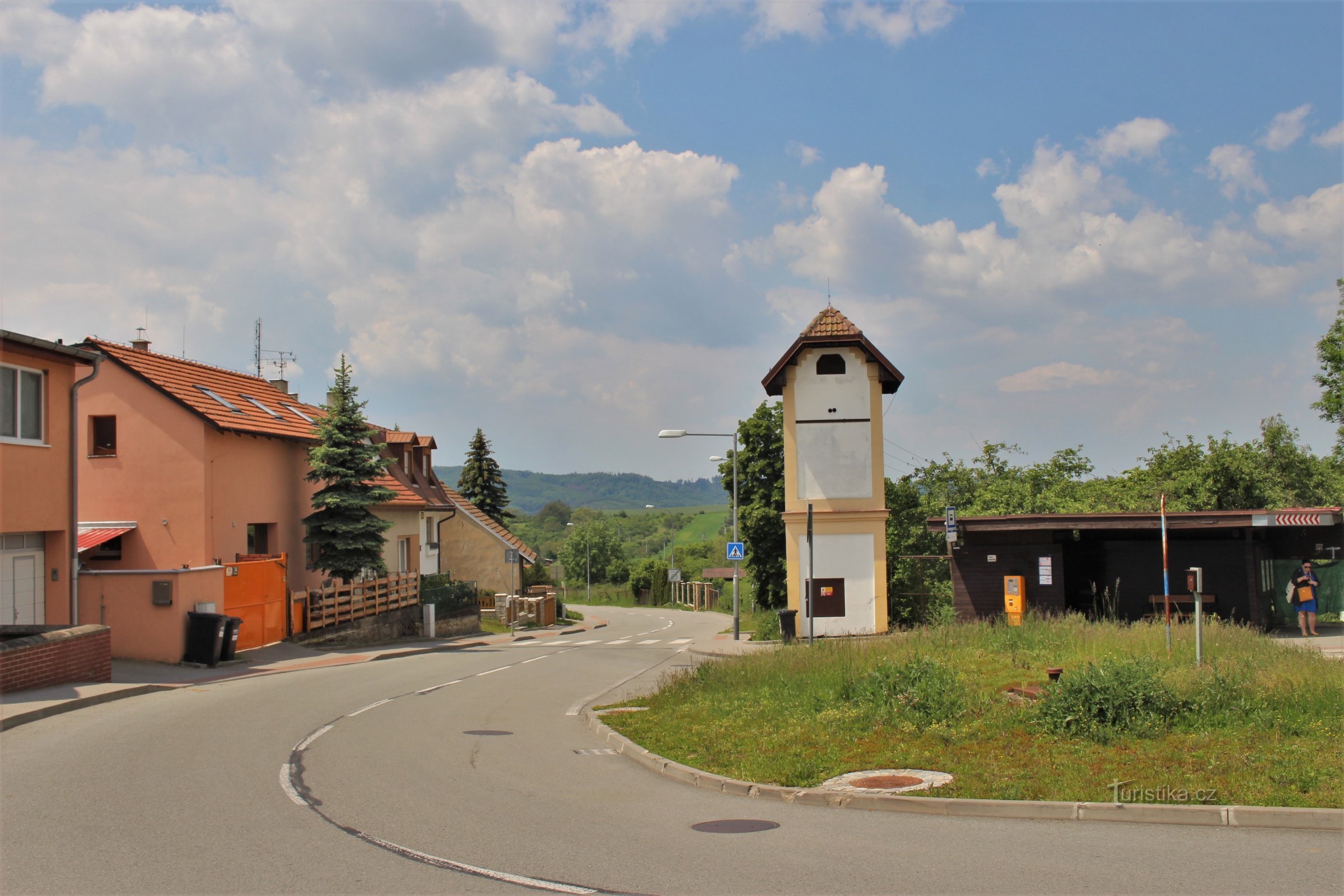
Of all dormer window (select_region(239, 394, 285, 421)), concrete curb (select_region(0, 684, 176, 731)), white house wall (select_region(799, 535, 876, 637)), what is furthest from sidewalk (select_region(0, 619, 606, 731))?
white house wall (select_region(799, 535, 876, 637))

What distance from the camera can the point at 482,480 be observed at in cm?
7319

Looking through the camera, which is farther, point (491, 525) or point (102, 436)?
point (491, 525)

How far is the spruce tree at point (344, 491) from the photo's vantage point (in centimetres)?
3048

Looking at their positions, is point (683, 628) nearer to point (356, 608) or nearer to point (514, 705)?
point (356, 608)

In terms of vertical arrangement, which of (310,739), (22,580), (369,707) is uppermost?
(22,580)

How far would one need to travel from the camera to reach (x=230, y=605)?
24.5 metres

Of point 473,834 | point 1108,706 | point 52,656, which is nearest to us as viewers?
point 473,834

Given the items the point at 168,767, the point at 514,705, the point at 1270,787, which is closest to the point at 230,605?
the point at 514,705

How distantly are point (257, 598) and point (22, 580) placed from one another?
6.39 m

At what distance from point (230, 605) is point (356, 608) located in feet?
20.2

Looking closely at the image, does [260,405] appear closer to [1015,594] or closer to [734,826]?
[1015,594]

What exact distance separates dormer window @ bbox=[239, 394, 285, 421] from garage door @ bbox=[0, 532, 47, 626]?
41.6ft

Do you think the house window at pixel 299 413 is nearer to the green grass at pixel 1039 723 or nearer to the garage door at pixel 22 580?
the garage door at pixel 22 580

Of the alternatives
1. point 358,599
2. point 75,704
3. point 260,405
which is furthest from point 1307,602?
point 260,405
